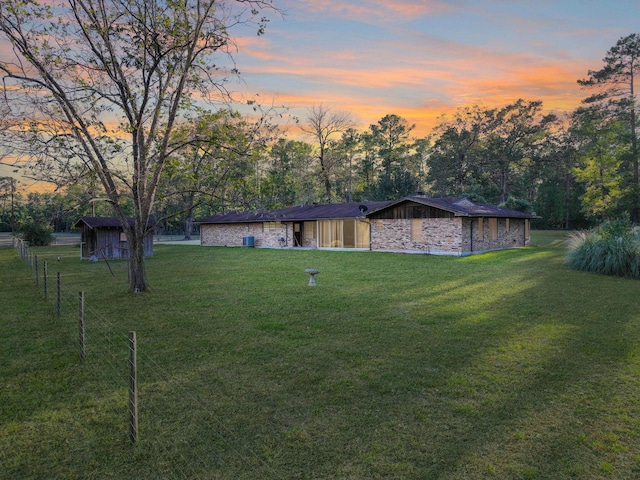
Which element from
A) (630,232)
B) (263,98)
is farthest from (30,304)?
(630,232)

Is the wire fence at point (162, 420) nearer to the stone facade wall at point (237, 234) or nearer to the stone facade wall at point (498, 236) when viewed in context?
the stone facade wall at point (498, 236)

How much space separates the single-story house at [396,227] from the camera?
23047 millimetres

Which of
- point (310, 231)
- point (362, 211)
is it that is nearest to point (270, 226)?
point (310, 231)

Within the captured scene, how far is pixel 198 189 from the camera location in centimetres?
1077

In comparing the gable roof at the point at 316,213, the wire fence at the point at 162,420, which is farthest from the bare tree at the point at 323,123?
the wire fence at the point at 162,420

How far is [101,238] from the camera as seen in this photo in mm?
24172

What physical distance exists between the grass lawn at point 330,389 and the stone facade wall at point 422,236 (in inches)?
490

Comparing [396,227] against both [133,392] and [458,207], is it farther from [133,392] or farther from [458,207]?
[133,392]

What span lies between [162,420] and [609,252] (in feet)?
53.1

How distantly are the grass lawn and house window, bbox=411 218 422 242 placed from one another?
13.9 meters

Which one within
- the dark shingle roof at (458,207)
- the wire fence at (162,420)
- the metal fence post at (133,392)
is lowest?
the wire fence at (162,420)

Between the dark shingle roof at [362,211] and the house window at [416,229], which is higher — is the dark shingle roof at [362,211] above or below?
above

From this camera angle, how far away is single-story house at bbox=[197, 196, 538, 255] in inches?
907

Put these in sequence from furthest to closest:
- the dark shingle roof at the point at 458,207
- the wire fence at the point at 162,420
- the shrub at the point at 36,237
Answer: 1. the shrub at the point at 36,237
2. the dark shingle roof at the point at 458,207
3. the wire fence at the point at 162,420
